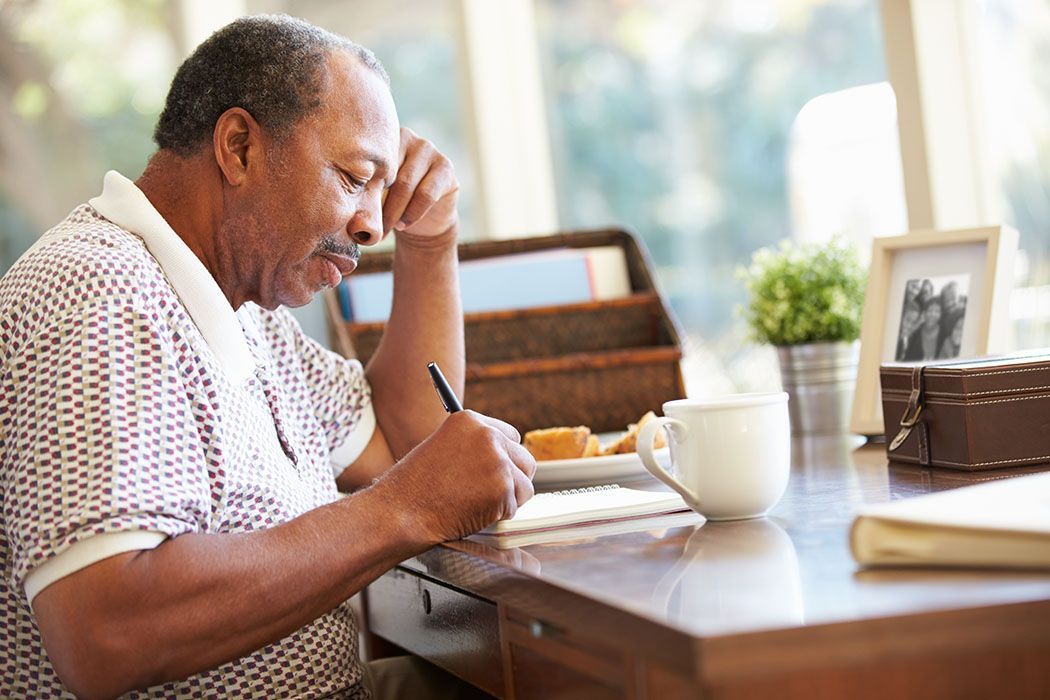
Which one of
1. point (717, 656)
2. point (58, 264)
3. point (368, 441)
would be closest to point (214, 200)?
point (58, 264)

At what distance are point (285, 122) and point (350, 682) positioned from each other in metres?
0.62

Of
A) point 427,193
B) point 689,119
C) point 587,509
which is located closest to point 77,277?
point 587,509

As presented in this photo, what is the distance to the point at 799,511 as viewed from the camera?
3.93 ft

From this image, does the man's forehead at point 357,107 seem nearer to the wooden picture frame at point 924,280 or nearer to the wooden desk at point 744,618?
the wooden desk at point 744,618

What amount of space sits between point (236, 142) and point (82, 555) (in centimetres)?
56

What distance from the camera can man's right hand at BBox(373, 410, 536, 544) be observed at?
122cm

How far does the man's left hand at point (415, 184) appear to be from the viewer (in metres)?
1.71

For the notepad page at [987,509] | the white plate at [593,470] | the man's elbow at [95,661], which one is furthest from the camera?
the white plate at [593,470]

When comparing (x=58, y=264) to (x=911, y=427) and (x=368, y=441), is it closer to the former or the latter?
(x=368, y=441)

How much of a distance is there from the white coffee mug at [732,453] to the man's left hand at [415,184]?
646 mm

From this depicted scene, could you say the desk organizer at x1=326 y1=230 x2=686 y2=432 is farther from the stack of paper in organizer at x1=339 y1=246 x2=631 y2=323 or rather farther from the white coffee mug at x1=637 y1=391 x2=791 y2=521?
the white coffee mug at x1=637 y1=391 x2=791 y2=521

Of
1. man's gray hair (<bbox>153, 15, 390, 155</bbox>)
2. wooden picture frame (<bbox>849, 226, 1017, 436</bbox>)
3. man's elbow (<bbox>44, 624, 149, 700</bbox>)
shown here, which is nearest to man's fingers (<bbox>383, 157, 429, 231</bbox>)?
man's gray hair (<bbox>153, 15, 390, 155</bbox>)

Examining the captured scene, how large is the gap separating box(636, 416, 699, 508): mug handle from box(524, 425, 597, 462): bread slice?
434mm

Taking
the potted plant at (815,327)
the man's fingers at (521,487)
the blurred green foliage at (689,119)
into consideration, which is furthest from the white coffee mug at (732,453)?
the blurred green foliage at (689,119)
